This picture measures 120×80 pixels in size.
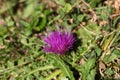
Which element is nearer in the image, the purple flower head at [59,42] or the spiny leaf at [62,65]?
the spiny leaf at [62,65]

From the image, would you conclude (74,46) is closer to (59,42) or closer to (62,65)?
(59,42)

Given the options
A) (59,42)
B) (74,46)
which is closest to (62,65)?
(59,42)

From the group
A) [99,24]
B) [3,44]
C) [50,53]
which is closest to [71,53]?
[50,53]

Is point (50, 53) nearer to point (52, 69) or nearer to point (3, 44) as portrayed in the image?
point (52, 69)

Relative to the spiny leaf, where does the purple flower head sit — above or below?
above

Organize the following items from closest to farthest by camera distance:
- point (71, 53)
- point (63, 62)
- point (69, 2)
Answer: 1. point (63, 62)
2. point (71, 53)
3. point (69, 2)

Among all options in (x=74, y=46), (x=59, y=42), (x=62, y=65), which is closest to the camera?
(x=62, y=65)

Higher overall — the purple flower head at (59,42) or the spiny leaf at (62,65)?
the purple flower head at (59,42)

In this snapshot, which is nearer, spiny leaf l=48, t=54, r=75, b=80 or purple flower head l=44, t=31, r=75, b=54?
spiny leaf l=48, t=54, r=75, b=80
